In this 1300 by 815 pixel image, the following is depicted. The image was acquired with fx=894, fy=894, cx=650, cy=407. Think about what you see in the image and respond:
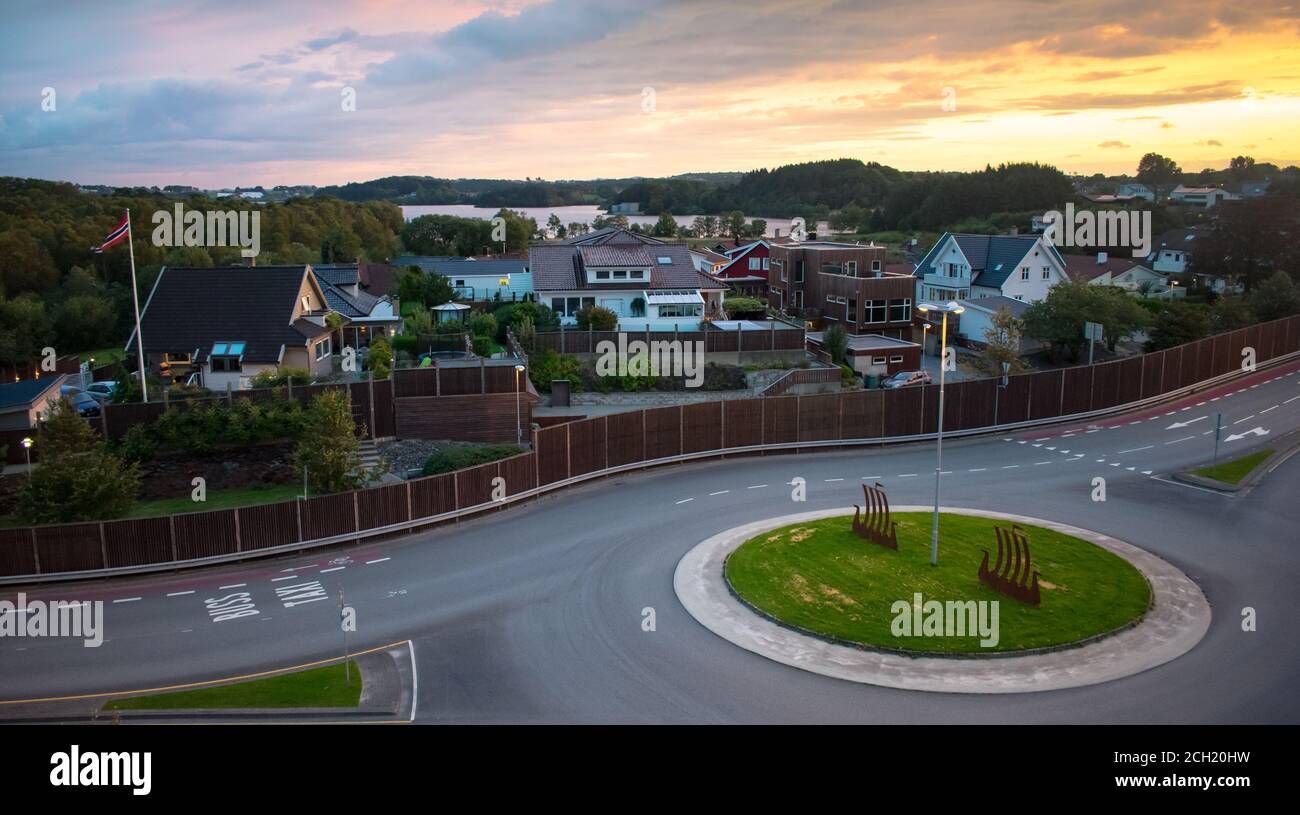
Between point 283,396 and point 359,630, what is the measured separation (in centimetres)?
1574

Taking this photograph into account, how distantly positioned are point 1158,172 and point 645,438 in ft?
578

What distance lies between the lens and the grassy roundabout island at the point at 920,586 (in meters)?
18.8

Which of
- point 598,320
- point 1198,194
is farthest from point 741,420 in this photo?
point 1198,194

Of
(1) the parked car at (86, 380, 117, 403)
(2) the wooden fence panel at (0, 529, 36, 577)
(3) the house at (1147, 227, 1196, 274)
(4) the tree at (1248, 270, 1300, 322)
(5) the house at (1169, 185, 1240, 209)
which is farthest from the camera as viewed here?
(5) the house at (1169, 185, 1240, 209)

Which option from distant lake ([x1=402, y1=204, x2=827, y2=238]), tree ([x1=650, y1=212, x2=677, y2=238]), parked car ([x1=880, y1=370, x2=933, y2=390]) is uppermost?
distant lake ([x1=402, y1=204, x2=827, y2=238])

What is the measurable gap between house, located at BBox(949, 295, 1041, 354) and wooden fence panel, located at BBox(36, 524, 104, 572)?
148ft

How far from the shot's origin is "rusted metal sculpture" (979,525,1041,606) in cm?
2009

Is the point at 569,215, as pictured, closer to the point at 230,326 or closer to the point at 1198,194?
the point at 1198,194

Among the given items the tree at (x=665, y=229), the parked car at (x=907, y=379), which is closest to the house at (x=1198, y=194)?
the tree at (x=665, y=229)

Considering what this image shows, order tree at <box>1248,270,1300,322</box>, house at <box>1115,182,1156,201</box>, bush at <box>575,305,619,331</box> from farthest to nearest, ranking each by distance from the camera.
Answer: house at <box>1115,182,1156,201</box> < tree at <box>1248,270,1300,322</box> < bush at <box>575,305,619,331</box>

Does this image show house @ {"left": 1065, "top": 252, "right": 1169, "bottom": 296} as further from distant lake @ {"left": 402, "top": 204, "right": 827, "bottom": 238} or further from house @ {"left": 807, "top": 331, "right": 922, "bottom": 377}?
distant lake @ {"left": 402, "top": 204, "right": 827, "bottom": 238}

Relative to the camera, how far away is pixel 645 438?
3138cm

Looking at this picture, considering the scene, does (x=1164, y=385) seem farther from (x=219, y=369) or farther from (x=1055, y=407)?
(x=219, y=369)

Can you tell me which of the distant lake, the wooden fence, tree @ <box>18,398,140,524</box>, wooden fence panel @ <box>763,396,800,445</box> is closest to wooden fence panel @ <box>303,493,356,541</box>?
the wooden fence
